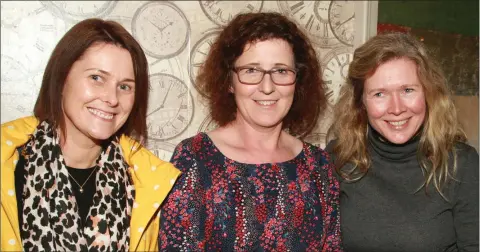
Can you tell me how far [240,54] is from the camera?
2014 mm

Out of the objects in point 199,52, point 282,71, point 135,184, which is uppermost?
point 199,52

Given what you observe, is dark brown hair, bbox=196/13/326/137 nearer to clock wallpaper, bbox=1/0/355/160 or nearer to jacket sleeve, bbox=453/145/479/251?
clock wallpaper, bbox=1/0/355/160

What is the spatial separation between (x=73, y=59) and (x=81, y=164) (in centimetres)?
41

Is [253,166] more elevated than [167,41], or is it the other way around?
[167,41]

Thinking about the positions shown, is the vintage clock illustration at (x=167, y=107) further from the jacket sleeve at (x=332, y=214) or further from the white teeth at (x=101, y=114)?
the jacket sleeve at (x=332, y=214)

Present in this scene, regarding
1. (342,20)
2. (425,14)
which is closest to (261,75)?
(342,20)

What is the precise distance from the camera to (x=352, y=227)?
2.08 m

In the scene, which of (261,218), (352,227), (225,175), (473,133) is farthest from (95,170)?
(473,133)

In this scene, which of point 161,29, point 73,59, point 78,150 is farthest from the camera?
point 161,29

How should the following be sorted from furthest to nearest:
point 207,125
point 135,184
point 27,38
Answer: point 207,125 → point 27,38 → point 135,184

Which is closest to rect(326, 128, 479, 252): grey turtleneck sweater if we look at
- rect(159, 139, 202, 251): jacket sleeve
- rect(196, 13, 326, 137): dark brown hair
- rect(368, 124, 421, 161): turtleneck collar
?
rect(368, 124, 421, 161): turtleneck collar

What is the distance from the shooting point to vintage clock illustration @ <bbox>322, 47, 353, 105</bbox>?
101 inches

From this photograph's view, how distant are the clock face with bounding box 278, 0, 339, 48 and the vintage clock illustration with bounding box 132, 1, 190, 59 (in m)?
0.53

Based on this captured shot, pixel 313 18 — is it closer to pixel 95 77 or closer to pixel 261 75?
pixel 261 75
